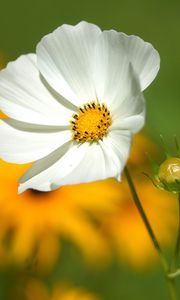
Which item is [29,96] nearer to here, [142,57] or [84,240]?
[142,57]

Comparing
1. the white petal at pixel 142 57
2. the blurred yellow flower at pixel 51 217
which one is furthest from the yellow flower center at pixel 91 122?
the blurred yellow flower at pixel 51 217

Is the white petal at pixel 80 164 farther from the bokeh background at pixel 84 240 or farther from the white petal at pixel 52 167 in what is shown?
the bokeh background at pixel 84 240

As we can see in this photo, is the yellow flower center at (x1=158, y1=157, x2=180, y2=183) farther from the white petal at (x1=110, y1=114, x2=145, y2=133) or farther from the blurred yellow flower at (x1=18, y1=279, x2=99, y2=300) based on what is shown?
the blurred yellow flower at (x1=18, y1=279, x2=99, y2=300)

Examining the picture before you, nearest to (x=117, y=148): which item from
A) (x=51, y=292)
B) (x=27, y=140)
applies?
(x=27, y=140)

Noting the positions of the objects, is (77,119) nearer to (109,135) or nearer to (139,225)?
(109,135)

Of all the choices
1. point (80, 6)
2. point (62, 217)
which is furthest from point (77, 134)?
point (80, 6)

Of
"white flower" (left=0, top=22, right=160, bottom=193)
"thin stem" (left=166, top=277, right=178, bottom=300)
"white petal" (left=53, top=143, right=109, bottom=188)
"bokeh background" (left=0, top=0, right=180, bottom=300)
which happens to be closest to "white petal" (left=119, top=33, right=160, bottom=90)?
"white flower" (left=0, top=22, right=160, bottom=193)
